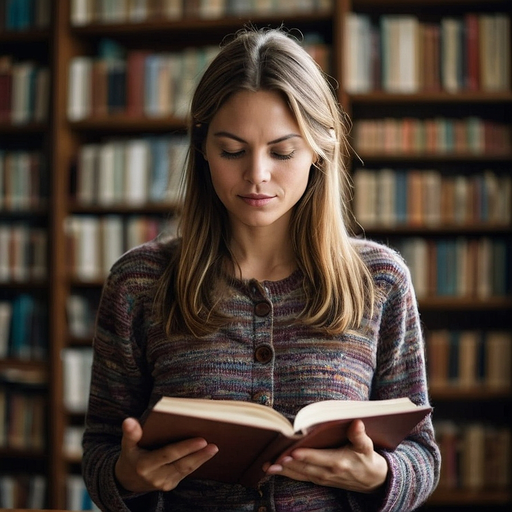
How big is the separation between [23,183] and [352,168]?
143cm

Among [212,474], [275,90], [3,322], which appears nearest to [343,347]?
[212,474]

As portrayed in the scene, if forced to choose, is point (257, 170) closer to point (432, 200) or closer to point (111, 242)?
point (432, 200)

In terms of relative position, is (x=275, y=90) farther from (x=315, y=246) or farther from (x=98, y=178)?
(x=98, y=178)

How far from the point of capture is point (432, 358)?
2.81m

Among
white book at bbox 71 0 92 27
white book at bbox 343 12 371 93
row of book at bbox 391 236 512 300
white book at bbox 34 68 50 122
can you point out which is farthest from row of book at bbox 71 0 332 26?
row of book at bbox 391 236 512 300

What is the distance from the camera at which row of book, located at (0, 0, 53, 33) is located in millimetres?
2994

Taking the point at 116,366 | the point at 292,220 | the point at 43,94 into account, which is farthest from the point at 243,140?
the point at 43,94

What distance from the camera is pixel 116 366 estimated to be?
1240 millimetres

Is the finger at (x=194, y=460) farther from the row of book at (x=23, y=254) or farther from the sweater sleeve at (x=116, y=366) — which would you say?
the row of book at (x=23, y=254)

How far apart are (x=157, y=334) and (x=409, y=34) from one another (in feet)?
6.55

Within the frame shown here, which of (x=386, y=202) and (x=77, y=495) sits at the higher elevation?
(x=386, y=202)

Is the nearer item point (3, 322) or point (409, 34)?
point (409, 34)

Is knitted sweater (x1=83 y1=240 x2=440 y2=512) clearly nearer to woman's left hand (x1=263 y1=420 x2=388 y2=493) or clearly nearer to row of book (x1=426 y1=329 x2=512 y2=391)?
woman's left hand (x1=263 y1=420 x2=388 y2=493)

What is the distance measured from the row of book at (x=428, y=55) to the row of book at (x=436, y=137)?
14 centimetres
